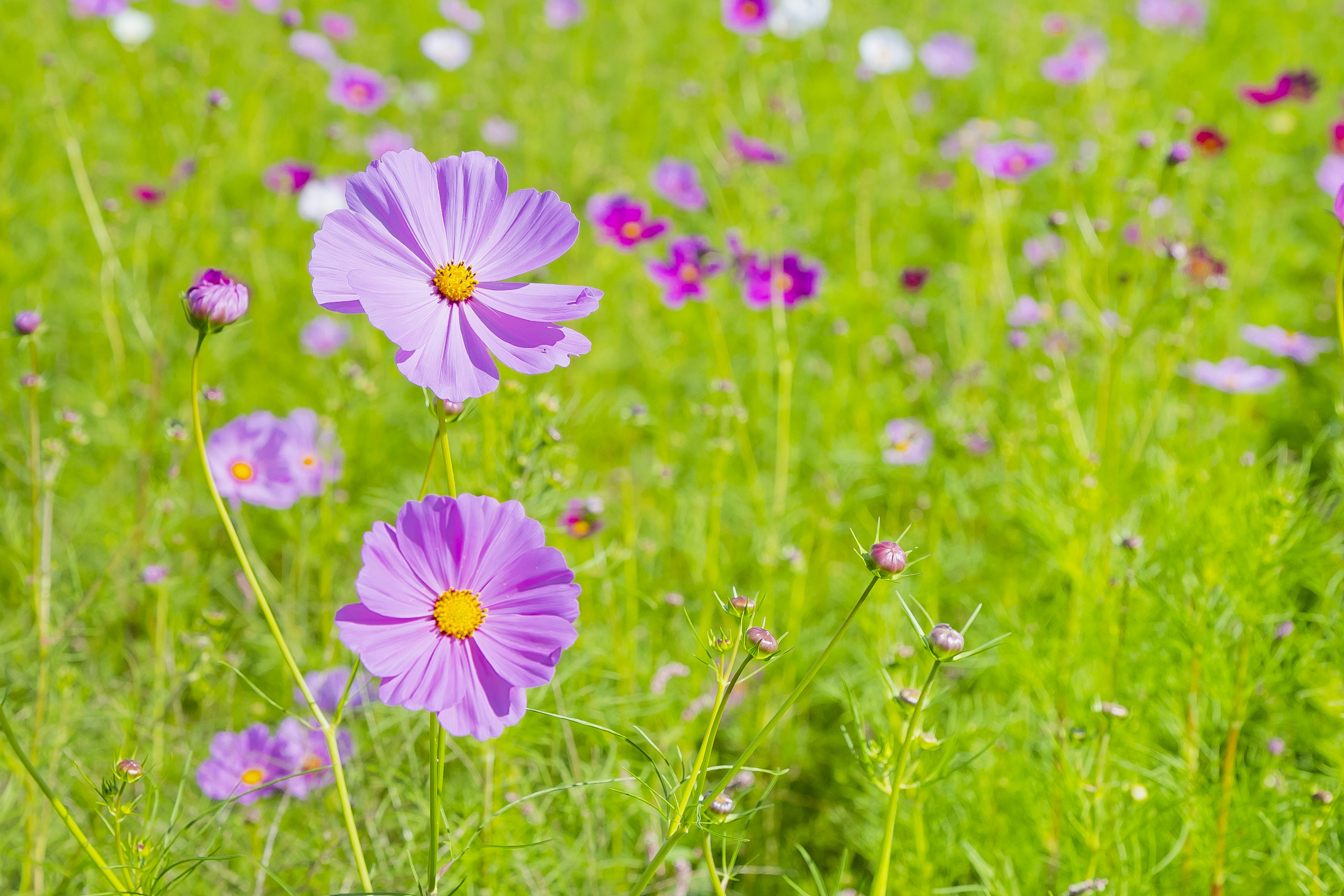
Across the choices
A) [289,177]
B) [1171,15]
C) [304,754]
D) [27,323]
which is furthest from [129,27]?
[1171,15]

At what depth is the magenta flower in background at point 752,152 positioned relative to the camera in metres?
1.90

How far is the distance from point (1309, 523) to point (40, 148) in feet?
9.35

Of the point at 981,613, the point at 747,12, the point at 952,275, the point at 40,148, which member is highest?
the point at 40,148

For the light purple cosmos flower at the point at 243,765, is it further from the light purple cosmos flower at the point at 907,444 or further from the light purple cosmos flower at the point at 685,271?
the light purple cosmos flower at the point at 907,444

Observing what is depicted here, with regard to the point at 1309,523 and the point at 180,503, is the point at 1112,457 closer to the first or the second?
the point at 1309,523

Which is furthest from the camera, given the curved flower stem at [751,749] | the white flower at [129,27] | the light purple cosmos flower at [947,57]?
the light purple cosmos flower at [947,57]

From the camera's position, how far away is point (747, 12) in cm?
225

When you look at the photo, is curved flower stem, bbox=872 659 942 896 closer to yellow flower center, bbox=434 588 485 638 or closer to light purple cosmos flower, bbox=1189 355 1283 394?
yellow flower center, bbox=434 588 485 638

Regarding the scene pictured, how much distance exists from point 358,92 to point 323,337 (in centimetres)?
92

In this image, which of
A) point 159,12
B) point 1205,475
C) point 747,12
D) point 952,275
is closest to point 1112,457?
point 1205,475

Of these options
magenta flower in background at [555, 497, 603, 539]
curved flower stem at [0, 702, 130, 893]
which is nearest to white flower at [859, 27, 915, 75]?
magenta flower in background at [555, 497, 603, 539]

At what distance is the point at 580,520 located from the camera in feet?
4.50

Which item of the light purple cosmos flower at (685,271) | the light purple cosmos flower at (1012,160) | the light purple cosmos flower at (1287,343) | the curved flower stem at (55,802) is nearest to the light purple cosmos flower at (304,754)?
the curved flower stem at (55,802)

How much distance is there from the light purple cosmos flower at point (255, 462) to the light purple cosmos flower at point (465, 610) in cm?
79
